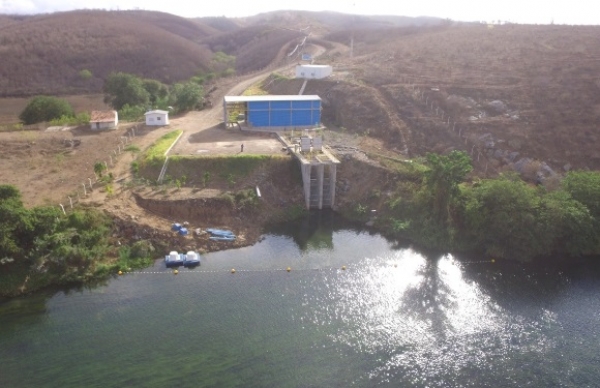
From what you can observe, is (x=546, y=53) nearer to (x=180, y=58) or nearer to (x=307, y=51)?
(x=307, y=51)

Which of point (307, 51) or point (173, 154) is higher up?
point (307, 51)

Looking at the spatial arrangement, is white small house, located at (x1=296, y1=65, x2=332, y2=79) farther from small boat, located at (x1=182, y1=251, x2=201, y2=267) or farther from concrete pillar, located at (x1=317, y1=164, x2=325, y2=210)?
small boat, located at (x1=182, y1=251, x2=201, y2=267)

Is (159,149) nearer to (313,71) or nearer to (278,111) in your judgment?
(278,111)

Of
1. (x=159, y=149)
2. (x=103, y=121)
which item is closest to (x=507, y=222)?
(x=159, y=149)

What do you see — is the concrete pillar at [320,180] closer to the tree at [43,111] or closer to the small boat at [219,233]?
the small boat at [219,233]

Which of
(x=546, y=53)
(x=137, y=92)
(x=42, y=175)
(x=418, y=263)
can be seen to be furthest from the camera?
(x=546, y=53)

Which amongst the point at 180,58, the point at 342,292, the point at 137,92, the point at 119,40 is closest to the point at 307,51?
the point at 180,58

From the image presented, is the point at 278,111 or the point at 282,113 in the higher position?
the point at 278,111

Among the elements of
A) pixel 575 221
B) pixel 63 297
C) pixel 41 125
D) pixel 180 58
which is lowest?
pixel 63 297
